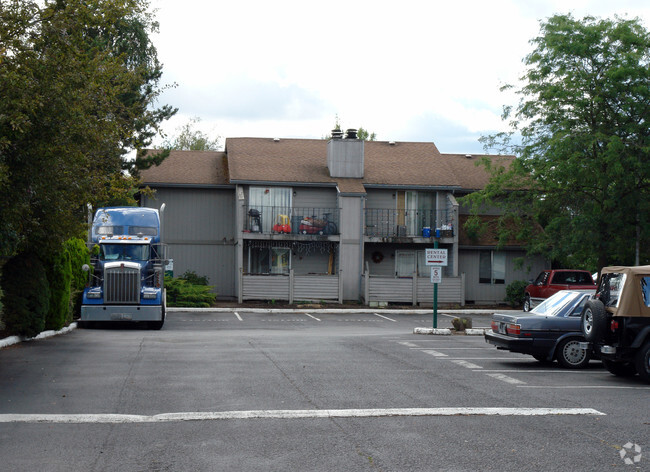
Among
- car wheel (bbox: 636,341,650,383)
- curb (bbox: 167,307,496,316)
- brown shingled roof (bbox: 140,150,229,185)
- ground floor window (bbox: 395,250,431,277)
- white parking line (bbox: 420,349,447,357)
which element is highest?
brown shingled roof (bbox: 140,150,229,185)

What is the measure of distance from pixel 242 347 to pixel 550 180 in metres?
20.1

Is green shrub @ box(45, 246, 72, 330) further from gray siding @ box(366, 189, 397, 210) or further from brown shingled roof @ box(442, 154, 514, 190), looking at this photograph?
brown shingled roof @ box(442, 154, 514, 190)

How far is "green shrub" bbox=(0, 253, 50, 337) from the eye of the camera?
19.1m

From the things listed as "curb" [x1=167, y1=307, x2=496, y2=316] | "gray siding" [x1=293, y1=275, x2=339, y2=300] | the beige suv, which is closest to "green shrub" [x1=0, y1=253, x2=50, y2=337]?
the beige suv

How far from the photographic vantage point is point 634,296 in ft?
44.9

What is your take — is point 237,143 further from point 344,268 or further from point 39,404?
point 39,404

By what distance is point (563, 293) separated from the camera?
1705 centimetres

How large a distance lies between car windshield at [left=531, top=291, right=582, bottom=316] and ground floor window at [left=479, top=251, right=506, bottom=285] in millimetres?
23498

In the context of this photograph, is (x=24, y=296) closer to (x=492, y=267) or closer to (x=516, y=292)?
(x=516, y=292)

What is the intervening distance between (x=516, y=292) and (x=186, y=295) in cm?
1600

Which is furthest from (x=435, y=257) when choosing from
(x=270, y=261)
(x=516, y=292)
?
(x=270, y=261)

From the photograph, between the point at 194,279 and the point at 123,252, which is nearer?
the point at 123,252

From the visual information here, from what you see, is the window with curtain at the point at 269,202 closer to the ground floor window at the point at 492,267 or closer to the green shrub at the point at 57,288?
the ground floor window at the point at 492,267

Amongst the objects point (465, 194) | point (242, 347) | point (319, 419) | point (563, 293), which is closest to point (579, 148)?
point (465, 194)
